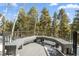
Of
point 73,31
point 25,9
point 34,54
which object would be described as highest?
point 25,9

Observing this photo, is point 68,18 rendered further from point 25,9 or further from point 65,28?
point 25,9

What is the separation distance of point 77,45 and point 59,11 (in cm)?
38

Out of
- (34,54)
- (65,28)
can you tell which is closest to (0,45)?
(34,54)

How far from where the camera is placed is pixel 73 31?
11.4ft

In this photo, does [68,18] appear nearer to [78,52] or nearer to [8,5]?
[78,52]

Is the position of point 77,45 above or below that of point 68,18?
below

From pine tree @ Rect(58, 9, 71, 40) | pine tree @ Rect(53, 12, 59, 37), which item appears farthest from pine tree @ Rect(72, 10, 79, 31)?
pine tree @ Rect(53, 12, 59, 37)

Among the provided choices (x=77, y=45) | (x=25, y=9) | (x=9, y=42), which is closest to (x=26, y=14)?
(x=25, y=9)

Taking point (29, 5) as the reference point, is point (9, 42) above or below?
below

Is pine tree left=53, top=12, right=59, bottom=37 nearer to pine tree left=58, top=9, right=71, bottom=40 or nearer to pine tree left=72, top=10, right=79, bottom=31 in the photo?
pine tree left=58, top=9, right=71, bottom=40

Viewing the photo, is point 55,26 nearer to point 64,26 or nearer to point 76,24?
point 64,26

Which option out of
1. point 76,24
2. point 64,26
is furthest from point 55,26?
point 76,24

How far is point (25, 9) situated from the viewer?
3.47 meters

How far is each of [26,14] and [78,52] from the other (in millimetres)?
644
